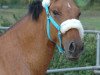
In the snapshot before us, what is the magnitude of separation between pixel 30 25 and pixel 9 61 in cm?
45

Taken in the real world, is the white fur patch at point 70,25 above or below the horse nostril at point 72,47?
above

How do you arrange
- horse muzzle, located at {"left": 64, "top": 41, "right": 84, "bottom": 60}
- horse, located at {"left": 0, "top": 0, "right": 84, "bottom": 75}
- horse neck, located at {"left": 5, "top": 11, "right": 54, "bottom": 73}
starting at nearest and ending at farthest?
horse muzzle, located at {"left": 64, "top": 41, "right": 84, "bottom": 60}, horse, located at {"left": 0, "top": 0, "right": 84, "bottom": 75}, horse neck, located at {"left": 5, "top": 11, "right": 54, "bottom": 73}

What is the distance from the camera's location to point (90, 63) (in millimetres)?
8023

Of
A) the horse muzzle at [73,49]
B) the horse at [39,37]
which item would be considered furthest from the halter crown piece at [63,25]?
the horse muzzle at [73,49]

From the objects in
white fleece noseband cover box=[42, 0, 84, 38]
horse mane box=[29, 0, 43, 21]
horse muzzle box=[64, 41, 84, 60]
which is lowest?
horse muzzle box=[64, 41, 84, 60]

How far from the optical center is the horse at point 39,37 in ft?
12.2

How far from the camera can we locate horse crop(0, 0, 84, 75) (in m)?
3.73

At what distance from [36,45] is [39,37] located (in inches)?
3.7

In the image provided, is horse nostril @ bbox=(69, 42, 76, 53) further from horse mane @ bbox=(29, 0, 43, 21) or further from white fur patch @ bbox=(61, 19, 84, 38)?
horse mane @ bbox=(29, 0, 43, 21)

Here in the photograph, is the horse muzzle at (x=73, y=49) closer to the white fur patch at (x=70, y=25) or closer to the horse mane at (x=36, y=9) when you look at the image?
the white fur patch at (x=70, y=25)

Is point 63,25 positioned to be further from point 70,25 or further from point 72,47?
point 72,47

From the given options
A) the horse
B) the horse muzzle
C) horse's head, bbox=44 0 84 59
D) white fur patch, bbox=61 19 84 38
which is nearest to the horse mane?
the horse

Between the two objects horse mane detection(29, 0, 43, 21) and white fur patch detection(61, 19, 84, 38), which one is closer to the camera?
white fur patch detection(61, 19, 84, 38)

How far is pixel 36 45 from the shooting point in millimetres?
3910
